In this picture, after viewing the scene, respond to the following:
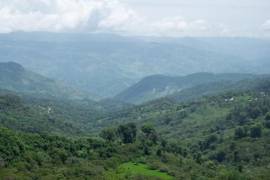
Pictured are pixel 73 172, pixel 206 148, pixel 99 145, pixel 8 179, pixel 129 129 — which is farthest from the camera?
pixel 206 148

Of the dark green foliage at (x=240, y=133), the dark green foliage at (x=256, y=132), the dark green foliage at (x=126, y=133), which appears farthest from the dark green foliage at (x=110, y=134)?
the dark green foliage at (x=256, y=132)

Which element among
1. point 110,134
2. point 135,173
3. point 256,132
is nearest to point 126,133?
point 110,134

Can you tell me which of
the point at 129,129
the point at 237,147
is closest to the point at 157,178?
the point at 129,129

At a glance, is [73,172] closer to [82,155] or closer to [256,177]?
[82,155]

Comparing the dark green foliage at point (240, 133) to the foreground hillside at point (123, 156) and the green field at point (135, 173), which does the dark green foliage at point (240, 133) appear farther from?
the green field at point (135, 173)

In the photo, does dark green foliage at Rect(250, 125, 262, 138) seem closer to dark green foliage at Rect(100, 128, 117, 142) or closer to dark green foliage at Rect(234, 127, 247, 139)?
dark green foliage at Rect(234, 127, 247, 139)

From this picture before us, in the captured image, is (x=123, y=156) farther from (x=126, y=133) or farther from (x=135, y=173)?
(x=126, y=133)

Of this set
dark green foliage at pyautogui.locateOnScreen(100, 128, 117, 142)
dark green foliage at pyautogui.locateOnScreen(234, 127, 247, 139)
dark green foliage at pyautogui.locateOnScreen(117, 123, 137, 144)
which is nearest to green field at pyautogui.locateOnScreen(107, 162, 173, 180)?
dark green foliage at pyautogui.locateOnScreen(100, 128, 117, 142)

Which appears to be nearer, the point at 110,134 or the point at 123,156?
the point at 123,156
